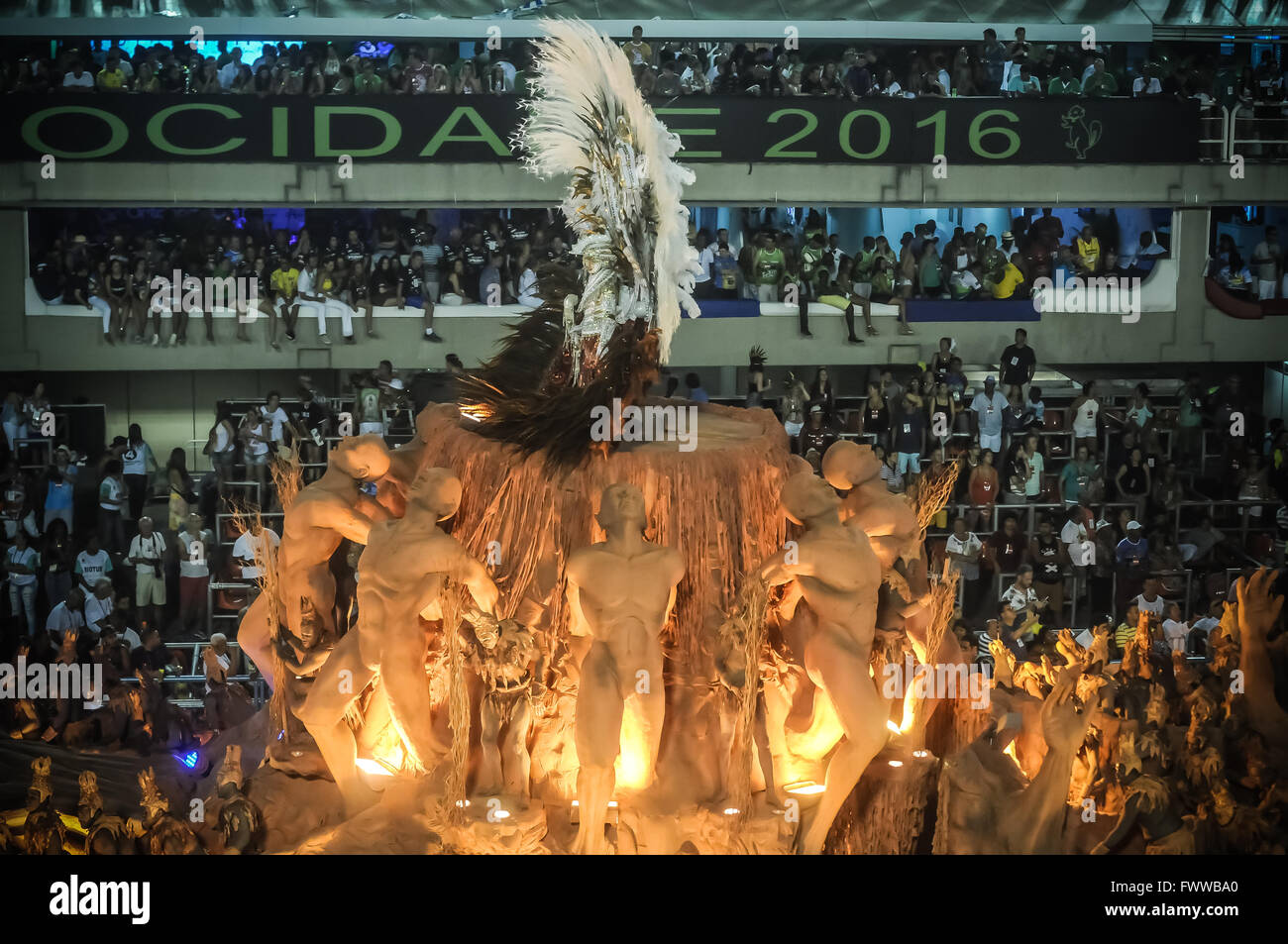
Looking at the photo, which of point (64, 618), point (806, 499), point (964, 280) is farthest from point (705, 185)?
point (806, 499)

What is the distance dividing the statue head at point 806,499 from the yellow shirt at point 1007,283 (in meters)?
10.7

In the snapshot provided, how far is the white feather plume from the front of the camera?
10.4 meters

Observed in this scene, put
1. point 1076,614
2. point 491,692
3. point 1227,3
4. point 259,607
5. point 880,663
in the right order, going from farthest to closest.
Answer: point 1227,3
point 1076,614
point 259,607
point 880,663
point 491,692

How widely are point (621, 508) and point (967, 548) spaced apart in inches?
266

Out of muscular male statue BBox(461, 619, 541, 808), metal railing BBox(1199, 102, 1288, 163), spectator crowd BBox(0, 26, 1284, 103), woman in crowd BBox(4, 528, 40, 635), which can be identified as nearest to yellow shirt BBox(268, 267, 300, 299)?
spectator crowd BBox(0, 26, 1284, 103)

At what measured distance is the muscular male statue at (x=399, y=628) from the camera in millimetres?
10125

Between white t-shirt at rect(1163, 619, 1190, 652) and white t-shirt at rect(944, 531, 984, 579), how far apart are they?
1570 millimetres

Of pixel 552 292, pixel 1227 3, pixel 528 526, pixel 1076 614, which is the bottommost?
pixel 1076 614

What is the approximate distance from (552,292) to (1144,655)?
4.76 meters

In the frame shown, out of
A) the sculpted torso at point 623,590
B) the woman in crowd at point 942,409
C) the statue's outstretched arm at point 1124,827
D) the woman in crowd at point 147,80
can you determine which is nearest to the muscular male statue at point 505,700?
the sculpted torso at point 623,590

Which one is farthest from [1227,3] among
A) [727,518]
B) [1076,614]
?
[727,518]

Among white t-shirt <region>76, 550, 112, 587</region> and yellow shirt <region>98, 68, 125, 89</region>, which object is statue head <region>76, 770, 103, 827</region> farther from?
yellow shirt <region>98, 68, 125, 89</region>

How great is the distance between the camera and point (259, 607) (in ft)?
37.4

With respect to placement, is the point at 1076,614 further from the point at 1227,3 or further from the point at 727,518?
the point at 1227,3
